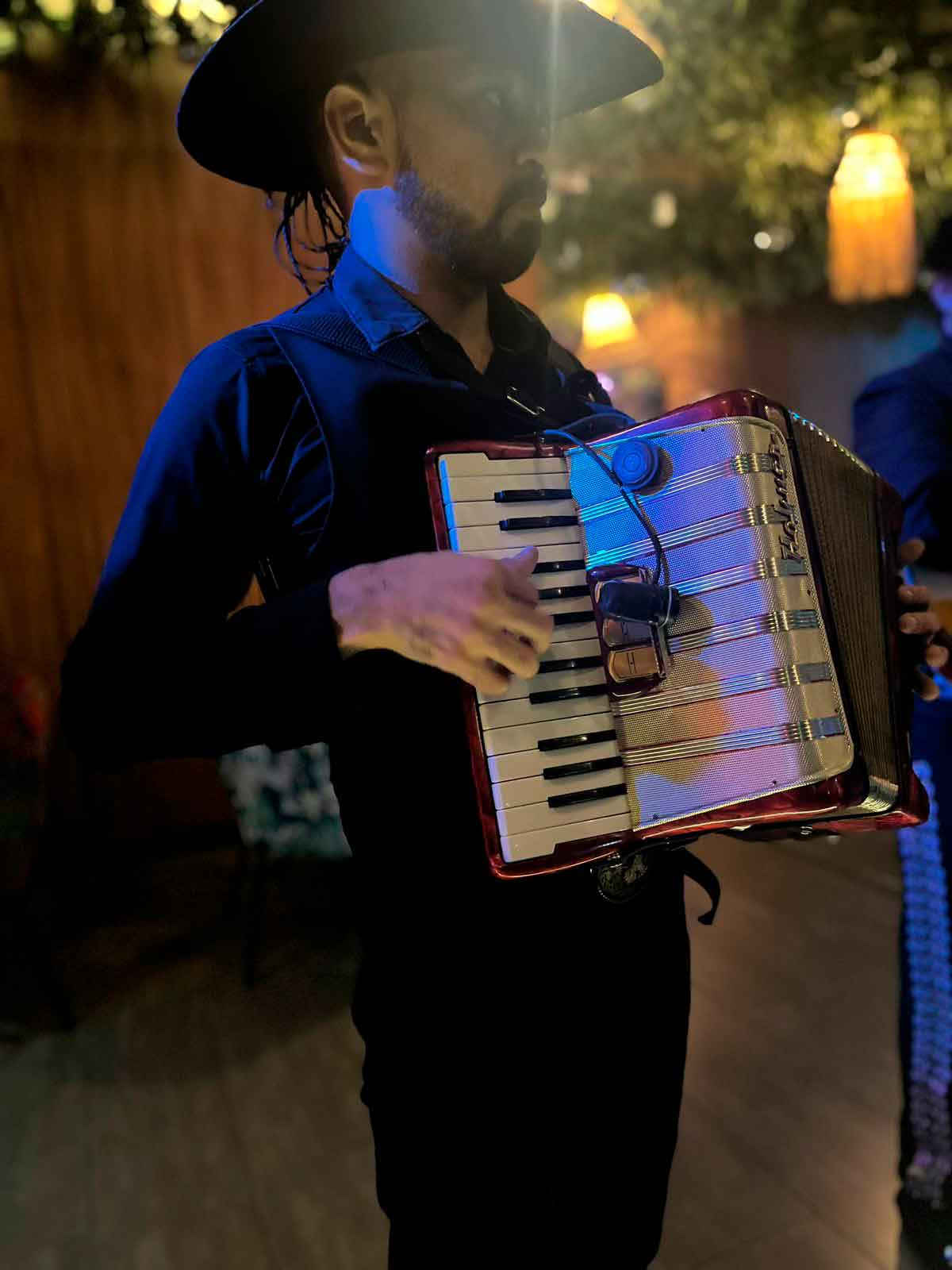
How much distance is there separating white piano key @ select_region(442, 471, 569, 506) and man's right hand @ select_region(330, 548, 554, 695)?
77 millimetres

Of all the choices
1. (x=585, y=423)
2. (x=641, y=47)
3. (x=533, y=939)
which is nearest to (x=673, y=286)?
(x=641, y=47)

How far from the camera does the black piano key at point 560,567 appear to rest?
2.58 ft

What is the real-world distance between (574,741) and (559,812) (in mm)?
60

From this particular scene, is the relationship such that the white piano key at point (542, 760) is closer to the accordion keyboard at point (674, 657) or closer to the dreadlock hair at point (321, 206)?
the accordion keyboard at point (674, 657)

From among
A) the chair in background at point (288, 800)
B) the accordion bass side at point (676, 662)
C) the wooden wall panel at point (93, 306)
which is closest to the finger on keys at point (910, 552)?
the accordion bass side at point (676, 662)

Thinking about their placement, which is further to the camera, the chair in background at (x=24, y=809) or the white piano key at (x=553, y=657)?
the chair in background at (x=24, y=809)

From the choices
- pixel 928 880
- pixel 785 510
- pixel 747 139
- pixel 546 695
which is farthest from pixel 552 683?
pixel 747 139

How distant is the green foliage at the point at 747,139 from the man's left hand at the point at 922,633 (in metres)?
2.42

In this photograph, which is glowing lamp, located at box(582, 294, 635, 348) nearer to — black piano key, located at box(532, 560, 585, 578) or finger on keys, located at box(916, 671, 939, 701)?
finger on keys, located at box(916, 671, 939, 701)

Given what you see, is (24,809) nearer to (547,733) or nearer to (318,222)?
(318,222)

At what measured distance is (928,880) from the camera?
59.5 inches

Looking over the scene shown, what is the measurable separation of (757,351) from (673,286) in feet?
3.69

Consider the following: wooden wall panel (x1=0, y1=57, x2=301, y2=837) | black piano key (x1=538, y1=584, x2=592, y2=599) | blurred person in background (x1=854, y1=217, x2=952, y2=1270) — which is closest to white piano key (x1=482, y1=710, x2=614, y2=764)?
black piano key (x1=538, y1=584, x2=592, y2=599)

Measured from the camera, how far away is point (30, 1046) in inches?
89.0
